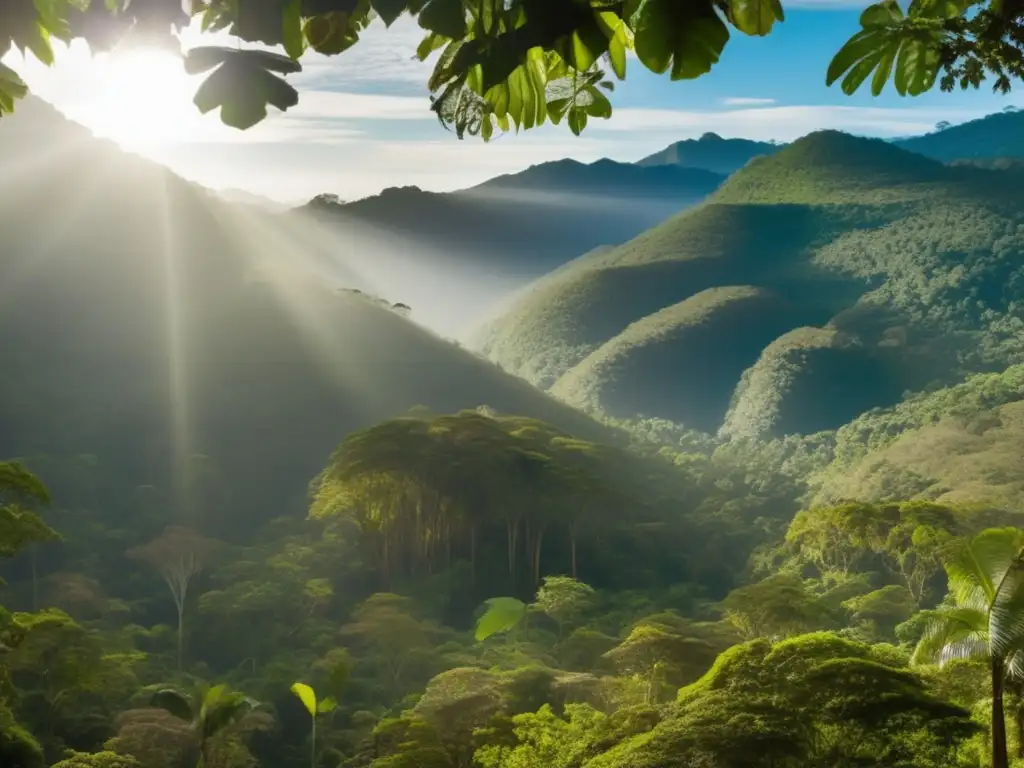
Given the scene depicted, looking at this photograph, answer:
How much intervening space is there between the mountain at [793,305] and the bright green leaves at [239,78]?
80.2m

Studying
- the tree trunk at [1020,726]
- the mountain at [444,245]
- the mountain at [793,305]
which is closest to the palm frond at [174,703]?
the tree trunk at [1020,726]

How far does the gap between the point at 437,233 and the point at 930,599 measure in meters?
149

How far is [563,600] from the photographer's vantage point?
92.5ft

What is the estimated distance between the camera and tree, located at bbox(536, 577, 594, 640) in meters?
28.2

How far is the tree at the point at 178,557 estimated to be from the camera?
3059 centimetres

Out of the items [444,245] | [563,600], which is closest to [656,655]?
[563,600]

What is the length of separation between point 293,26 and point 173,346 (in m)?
57.1

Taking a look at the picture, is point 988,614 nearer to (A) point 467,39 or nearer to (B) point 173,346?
(A) point 467,39

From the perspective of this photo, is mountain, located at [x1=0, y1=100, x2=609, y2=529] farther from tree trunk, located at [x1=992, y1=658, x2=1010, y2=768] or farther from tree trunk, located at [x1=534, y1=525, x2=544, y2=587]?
tree trunk, located at [x1=992, y1=658, x2=1010, y2=768]

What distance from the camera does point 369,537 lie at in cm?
3688

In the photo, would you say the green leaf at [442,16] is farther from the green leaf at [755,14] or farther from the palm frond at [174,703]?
the palm frond at [174,703]

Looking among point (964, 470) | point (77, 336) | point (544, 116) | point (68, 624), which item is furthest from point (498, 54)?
point (77, 336)

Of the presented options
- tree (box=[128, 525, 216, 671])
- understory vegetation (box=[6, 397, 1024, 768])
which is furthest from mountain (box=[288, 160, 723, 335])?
tree (box=[128, 525, 216, 671])

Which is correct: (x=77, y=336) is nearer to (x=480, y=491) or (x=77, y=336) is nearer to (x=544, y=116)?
(x=480, y=491)
